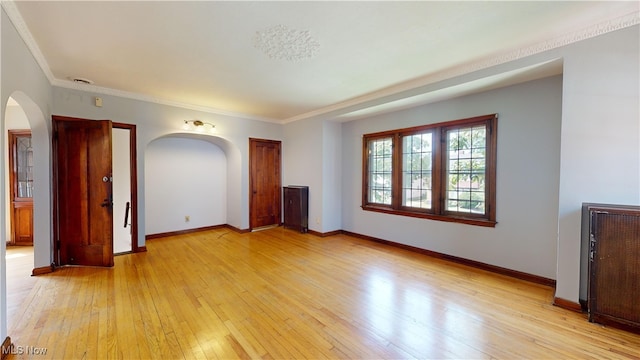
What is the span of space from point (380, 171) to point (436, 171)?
3.77 feet

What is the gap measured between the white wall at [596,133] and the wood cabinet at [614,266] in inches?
8.6

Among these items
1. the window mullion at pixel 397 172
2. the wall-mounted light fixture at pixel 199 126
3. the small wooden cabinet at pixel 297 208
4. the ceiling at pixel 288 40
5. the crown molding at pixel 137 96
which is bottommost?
the small wooden cabinet at pixel 297 208

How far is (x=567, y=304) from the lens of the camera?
2.53 metres

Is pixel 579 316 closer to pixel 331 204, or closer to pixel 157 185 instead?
pixel 331 204

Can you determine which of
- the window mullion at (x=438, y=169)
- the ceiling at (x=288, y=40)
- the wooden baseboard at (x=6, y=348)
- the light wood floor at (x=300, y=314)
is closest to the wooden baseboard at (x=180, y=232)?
the light wood floor at (x=300, y=314)

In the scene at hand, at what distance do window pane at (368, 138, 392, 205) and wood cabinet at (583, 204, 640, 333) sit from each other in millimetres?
2857

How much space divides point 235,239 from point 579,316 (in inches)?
195

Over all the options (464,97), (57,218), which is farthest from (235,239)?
(464,97)

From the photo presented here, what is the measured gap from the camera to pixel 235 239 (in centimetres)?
520

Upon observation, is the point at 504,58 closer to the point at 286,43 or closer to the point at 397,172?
the point at 397,172

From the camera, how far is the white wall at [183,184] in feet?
17.4

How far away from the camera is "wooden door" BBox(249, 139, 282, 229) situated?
19.4 feet

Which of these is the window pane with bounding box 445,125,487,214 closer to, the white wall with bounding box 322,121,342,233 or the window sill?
the window sill

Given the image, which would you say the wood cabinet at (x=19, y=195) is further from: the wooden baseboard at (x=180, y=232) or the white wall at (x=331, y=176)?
the white wall at (x=331, y=176)
